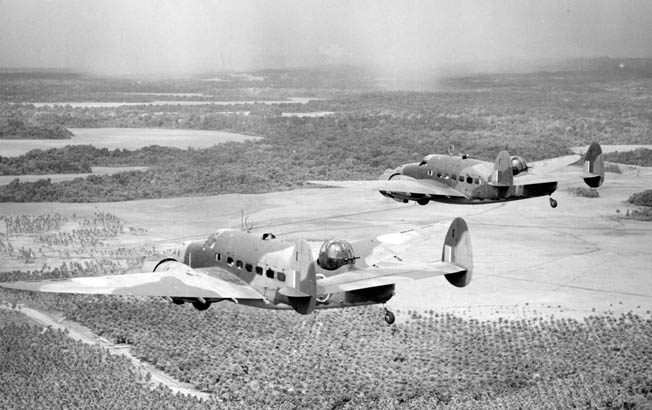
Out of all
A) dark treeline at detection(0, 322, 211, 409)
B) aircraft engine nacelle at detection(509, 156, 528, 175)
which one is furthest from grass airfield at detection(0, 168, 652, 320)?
dark treeline at detection(0, 322, 211, 409)

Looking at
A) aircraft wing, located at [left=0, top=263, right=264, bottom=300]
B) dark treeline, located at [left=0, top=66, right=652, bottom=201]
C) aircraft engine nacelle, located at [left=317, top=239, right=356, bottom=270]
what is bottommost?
dark treeline, located at [left=0, top=66, right=652, bottom=201]

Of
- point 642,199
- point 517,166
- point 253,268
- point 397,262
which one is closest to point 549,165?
point 517,166

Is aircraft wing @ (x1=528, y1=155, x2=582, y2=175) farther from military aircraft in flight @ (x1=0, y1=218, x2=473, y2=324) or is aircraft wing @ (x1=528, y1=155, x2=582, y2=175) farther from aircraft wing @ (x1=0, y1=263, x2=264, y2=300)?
aircraft wing @ (x1=0, y1=263, x2=264, y2=300)

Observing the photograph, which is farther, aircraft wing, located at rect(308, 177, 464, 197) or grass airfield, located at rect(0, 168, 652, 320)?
aircraft wing, located at rect(308, 177, 464, 197)

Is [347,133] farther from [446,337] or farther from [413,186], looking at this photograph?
[446,337]

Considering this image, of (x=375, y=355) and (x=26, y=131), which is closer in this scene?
(x=375, y=355)

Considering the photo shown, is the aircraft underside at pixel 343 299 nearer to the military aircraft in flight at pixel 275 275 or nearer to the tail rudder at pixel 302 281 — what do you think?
the military aircraft in flight at pixel 275 275
